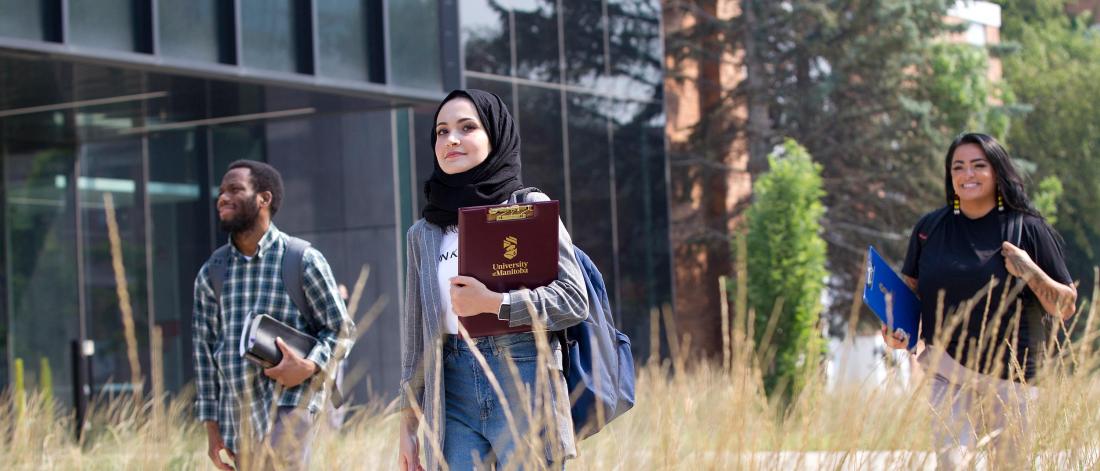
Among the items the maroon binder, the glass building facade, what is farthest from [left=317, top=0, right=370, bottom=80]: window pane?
the maroon binder

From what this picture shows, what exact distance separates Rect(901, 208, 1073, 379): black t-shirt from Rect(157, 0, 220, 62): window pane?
646cm

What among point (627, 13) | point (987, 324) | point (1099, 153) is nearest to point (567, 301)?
point (987, 324)

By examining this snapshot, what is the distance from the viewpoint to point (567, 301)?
342 centimetres

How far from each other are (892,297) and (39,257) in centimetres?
1055

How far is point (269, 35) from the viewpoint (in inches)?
422

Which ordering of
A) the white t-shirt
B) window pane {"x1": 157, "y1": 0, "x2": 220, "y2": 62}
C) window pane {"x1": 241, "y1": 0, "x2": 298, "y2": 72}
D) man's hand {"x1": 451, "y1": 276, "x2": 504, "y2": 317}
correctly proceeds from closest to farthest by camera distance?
man's hand {"x1": 451, "y1": 276, "x2": 504, "y2": 317} → the white t-shirt → window pane {"x1": 157, "y1": 0, "x2": 220, "y2": 62} → window pane {"x1": 241, "y1": 0, "x2": 298, "y2": 72}

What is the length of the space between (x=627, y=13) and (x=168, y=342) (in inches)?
307

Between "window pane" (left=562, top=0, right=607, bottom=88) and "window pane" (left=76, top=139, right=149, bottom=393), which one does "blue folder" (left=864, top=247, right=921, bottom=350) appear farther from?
"window pane" (left=562, top=0, right=607, bottom=88)

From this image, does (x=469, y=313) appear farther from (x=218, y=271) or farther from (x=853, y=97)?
(x=853, y=97)

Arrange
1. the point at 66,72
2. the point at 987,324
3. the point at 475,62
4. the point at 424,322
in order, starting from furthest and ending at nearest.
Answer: the point at 475,62
the point at 66,72
the point at 987,324
the point at 424,322

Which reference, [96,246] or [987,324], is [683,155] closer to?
[96,246]

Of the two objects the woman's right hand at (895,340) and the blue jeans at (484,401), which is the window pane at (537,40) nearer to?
the woman's right hand at (895,340)

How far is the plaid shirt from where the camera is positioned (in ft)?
16.6

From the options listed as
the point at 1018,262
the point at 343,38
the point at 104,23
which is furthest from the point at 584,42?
the point at 1018,262
